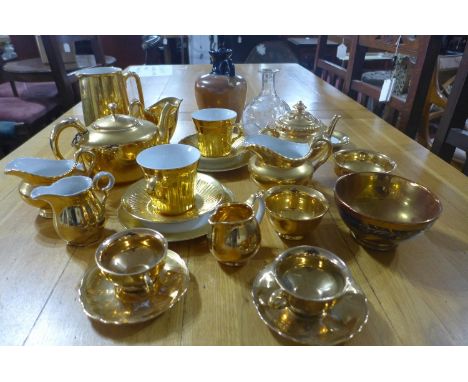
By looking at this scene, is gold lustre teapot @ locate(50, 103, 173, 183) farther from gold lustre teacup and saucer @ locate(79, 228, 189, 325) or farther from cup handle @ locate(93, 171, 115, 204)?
gold lustre teacup and saucer @ locate(79, 228, 189, 325)

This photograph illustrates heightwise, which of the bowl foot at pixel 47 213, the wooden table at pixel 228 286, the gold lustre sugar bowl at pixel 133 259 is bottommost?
the wooden table at pixel 228 286

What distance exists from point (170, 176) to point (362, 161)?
44cm

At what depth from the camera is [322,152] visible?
0.62m

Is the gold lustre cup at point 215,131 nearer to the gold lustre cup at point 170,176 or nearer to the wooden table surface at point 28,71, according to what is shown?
the gold lustre cup at point 170,176

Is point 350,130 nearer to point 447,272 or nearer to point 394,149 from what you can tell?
point 394,149

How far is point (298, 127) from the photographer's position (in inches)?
28.5

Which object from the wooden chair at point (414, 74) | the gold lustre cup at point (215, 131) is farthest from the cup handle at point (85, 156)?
the wooden chair at point (414, 74)

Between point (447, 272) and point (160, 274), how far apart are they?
382mm

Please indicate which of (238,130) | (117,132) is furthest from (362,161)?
(117,132)

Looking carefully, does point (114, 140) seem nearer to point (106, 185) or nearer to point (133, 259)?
point (106, 185)

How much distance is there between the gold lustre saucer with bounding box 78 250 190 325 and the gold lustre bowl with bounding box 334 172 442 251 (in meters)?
0.25

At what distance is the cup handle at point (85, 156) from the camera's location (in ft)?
1.89

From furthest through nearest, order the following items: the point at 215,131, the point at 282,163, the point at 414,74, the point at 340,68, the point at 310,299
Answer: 1. the point at 340,68
2. the point at 414,74
3. the point at 215,131
4. the point at 282,163
5. the point at 310,299
